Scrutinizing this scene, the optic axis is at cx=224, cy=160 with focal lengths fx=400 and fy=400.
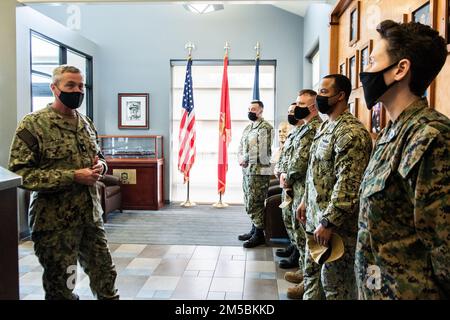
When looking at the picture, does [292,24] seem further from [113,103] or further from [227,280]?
[227,280]

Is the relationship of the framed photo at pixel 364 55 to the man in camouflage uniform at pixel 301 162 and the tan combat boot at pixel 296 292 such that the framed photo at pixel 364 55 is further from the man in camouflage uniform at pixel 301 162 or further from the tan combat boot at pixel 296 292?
the tan combat boot at pixel 296 292

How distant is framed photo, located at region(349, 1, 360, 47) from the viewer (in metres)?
2.72

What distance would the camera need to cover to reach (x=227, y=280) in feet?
10.5

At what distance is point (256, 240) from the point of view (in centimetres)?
423

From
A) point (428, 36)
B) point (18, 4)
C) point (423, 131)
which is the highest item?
point (18, 4)

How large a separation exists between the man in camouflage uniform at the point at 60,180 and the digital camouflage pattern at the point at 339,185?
1.15 meters

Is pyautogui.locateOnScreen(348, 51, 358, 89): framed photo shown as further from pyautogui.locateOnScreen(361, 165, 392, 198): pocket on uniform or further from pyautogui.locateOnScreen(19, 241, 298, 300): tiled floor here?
pyautogui.locateOnScreen(361, 165, 392, 198): pocket on uniform

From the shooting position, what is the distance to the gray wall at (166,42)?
6.66 meters

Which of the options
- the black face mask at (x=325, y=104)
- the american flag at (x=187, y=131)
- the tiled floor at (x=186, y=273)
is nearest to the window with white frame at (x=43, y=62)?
the american flag at (x=187, y=131)

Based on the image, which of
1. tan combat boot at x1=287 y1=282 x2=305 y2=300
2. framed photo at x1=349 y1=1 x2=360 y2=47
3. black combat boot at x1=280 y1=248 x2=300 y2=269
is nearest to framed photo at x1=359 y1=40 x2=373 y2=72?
framed photo at x1=349 y1=1 x2=360 y2=47

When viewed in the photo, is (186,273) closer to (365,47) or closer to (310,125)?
(310,125)
